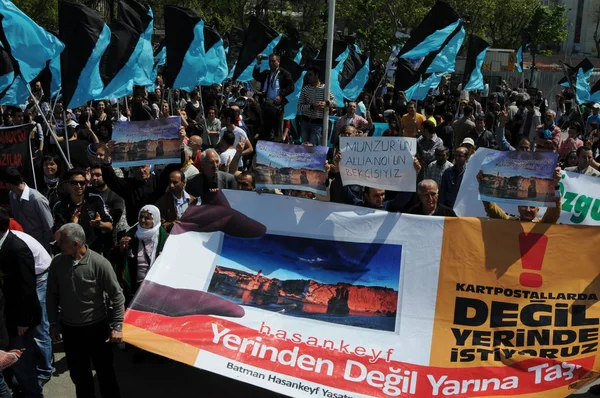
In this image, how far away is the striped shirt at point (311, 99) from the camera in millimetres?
11312

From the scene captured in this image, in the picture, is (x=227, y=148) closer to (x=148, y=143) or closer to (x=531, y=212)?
(x=148, y=143)

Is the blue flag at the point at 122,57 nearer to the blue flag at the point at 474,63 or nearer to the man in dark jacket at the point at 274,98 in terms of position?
the man in dark jacket at the point at 274,98

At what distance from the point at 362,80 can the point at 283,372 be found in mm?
10858

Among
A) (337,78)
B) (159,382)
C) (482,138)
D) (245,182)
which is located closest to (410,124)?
(482,138)

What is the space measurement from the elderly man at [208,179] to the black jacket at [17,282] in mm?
2256

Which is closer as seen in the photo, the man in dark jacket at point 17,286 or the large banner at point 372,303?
the large banner at point 372,303

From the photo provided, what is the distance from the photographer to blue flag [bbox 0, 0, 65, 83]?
8336 millimetres

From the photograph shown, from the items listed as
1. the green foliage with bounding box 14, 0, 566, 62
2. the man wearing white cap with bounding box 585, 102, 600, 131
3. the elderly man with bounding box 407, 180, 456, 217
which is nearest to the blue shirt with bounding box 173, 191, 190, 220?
the elderly man with bounding box 407, 180, 456, 217

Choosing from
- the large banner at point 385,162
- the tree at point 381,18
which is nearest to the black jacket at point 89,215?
the large banner at point 385,162

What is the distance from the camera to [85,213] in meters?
6.75

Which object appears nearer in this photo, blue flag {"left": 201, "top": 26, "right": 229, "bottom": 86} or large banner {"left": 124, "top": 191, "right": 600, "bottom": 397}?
large banner {"left": 124, "top": 191, "right": 600, "bottom": 397}

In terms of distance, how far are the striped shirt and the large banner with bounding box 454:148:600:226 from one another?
5.21 meters

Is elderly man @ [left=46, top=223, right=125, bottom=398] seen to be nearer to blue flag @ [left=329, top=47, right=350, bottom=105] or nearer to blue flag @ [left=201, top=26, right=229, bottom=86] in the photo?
blue flag @ [left=329, top=47, right=350, bottom=105]

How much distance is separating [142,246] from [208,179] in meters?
1.31
